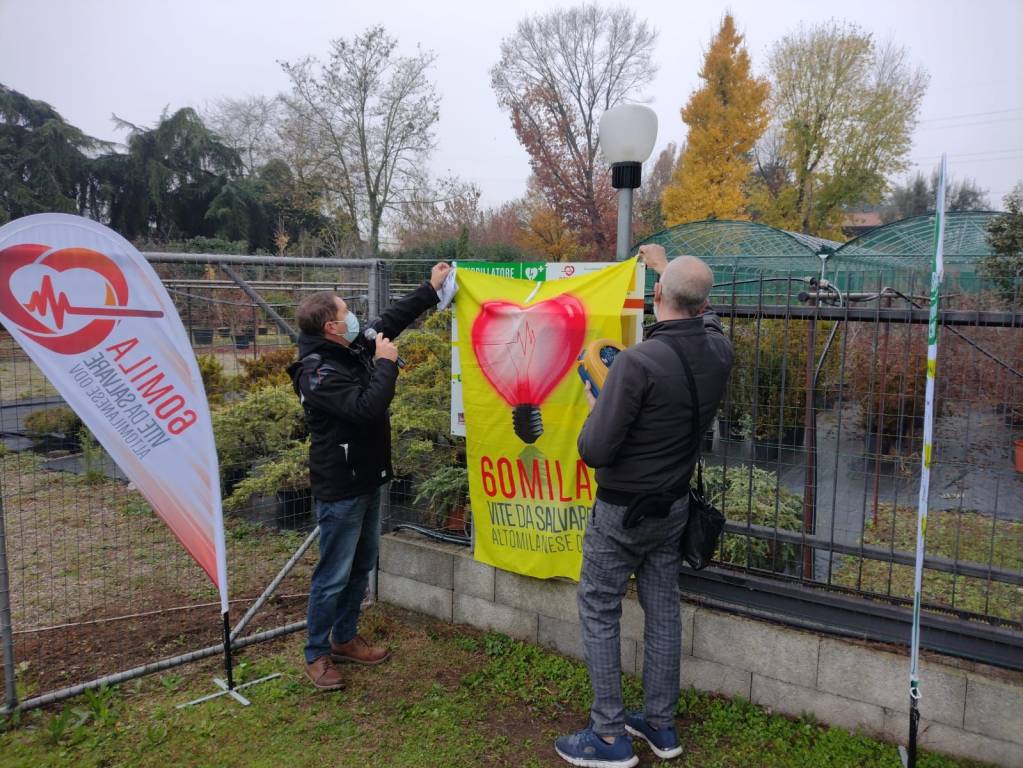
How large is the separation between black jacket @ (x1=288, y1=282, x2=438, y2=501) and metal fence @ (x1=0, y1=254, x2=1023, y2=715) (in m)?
0.73

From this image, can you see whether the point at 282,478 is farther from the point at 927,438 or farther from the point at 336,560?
the point at 927,438

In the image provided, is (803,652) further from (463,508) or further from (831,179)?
(831,179)

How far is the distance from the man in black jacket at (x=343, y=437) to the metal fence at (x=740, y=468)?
24.5 inches

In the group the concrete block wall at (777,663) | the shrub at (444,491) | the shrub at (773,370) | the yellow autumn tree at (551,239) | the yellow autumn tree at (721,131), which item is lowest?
the concrete block wall at (777,663)

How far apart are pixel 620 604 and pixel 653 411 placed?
2.70 ft

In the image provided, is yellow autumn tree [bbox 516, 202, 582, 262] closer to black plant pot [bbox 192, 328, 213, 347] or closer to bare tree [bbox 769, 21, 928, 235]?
bare tree [bbox 769, 21, 928, 235]

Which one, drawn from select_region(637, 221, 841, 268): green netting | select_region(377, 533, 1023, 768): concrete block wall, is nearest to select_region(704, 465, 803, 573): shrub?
select_region(377, 533, 1023, 768): concrete block wall

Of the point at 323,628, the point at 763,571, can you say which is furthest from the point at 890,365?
the point at 323,628

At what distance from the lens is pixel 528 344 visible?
11.0 feet

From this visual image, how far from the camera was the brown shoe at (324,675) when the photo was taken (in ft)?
10.7

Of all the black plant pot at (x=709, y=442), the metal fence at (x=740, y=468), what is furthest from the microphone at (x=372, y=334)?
the black plant pot at (x=709, y=442)

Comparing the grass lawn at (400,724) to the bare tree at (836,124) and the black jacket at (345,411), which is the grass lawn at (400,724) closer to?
the black jacket at (345,411)

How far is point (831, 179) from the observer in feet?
70.3

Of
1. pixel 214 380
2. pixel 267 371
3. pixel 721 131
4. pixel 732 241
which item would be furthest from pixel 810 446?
pixel 721 131
